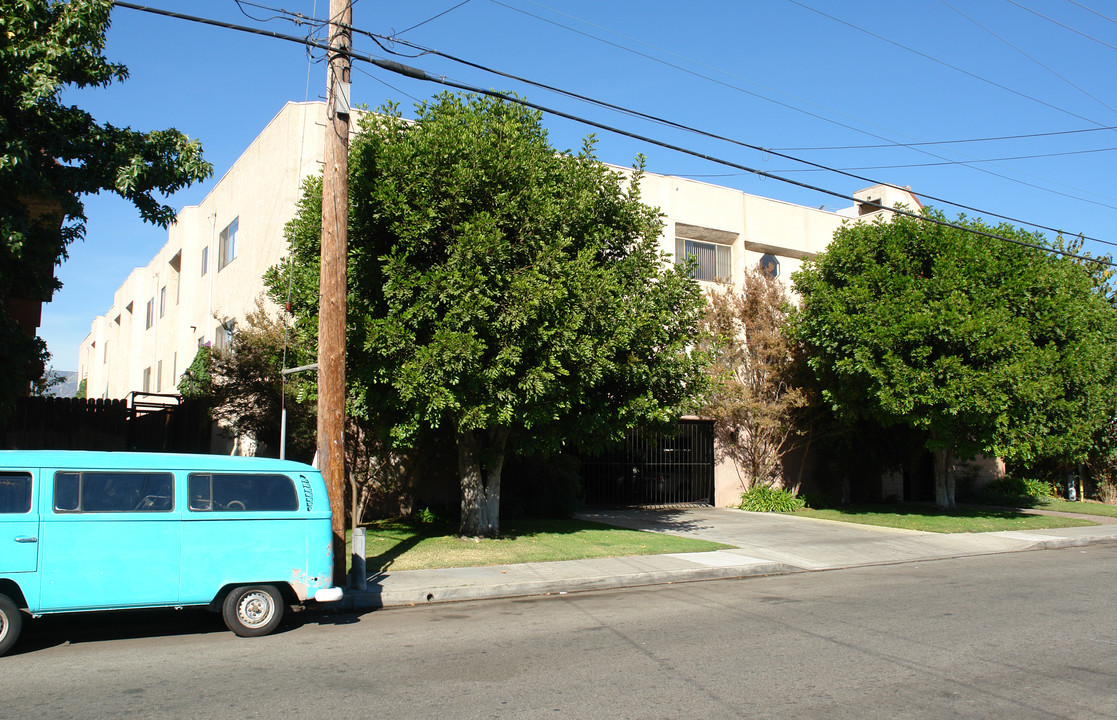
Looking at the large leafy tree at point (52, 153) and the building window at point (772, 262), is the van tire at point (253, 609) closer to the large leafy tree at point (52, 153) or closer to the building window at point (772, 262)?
the large leafy tree at point (52, 153)

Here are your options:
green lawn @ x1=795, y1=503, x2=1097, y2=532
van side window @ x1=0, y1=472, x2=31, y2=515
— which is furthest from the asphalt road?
green lawn @ x1=795, y1=503, x2=1097, y2=532

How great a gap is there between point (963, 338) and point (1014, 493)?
1174cm

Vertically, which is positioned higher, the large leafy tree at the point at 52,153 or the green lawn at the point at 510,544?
the large leafy tree at the point at 52,153

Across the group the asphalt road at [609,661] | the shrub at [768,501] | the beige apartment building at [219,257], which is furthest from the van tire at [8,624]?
the shrub at [768,501]

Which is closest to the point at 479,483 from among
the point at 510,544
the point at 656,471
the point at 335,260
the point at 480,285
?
the point at 510,544

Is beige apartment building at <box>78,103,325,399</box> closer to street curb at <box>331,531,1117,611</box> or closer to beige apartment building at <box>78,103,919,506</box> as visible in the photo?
A: beige apartment building at <box>78,103,919,506</box>

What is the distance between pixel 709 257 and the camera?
966 inches

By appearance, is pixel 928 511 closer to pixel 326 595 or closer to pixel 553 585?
pixel 553 585

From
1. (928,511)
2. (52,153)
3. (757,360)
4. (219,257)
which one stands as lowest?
(928,511)

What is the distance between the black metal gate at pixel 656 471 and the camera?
74.3ft

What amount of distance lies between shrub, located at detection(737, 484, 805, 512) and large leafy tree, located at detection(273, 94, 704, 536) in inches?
383

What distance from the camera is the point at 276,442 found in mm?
16891

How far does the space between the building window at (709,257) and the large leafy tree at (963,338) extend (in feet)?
12.4

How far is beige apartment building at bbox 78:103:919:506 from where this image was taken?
63.6 feet
